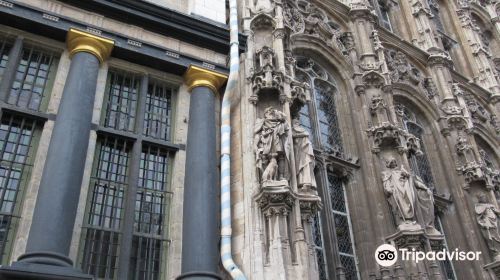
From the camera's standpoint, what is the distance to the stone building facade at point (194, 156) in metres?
7.78

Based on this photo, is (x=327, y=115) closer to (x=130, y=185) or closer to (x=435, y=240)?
(x=435, y=240)

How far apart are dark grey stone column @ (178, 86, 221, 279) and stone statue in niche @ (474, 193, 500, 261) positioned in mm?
8935

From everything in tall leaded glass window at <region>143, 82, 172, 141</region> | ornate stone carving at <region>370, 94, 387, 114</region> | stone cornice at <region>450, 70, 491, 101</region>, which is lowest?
tall leaded glass window at <region>143, 82, 172, 141</region>

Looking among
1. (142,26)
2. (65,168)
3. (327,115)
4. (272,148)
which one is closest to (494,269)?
(327,115)

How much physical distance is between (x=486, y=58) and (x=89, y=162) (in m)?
19.2

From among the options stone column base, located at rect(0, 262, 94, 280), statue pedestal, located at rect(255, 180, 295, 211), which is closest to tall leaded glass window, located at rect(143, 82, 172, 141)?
statue pedestal, located at rect(255, 180, 295, 211)

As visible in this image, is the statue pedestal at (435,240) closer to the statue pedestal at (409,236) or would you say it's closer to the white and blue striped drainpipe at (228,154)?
the statue pedestal at (409,236)

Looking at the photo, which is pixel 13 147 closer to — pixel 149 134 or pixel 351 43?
pixel 149 134

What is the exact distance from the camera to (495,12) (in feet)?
89.0

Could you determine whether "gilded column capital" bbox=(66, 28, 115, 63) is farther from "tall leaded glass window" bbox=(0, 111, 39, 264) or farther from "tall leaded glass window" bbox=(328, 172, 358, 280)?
"tall leaded glass window" bbox=(328, 172, 358, 280)

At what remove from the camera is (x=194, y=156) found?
9078 mm

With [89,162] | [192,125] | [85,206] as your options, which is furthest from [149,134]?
[85,206]

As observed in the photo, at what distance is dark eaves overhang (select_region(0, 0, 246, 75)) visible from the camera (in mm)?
8852

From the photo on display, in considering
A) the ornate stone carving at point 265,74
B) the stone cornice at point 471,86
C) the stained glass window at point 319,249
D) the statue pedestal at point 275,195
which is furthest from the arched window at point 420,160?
the statue pedestal at point 275,195
